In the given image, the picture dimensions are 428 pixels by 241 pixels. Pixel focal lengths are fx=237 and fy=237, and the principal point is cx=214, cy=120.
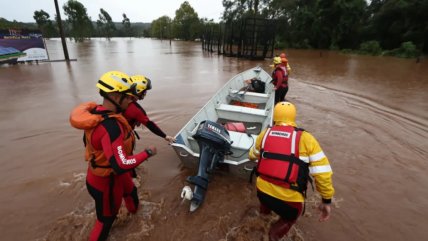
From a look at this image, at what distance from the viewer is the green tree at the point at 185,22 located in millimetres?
57388

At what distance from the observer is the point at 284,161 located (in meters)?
1.98

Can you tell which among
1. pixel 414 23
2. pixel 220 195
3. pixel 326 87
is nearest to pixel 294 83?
pixel 326 87

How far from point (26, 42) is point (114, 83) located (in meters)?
18.3

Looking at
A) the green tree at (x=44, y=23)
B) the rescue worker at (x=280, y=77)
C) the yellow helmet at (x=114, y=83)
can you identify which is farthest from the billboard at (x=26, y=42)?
the green tree at (x=44, y=23)

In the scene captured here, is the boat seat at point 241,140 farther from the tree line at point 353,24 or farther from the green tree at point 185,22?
the green tree at point 185,22

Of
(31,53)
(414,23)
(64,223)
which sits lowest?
(64,223)

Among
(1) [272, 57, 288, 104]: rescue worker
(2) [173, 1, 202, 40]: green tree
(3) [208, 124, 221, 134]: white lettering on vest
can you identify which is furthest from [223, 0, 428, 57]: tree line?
(3) [208, 124, 221, 134]: white lettering on vest

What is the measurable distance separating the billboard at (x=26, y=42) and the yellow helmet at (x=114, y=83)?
1758 cm

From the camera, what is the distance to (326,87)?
35.1 ft

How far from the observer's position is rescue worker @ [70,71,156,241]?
1.89m

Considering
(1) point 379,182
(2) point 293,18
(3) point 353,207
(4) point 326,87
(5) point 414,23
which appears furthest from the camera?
(2) point 293,18

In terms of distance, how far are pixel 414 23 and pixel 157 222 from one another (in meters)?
30.2

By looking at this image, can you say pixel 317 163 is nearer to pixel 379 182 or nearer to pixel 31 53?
pixel 379 182

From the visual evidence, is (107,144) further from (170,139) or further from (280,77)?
(280,77)
